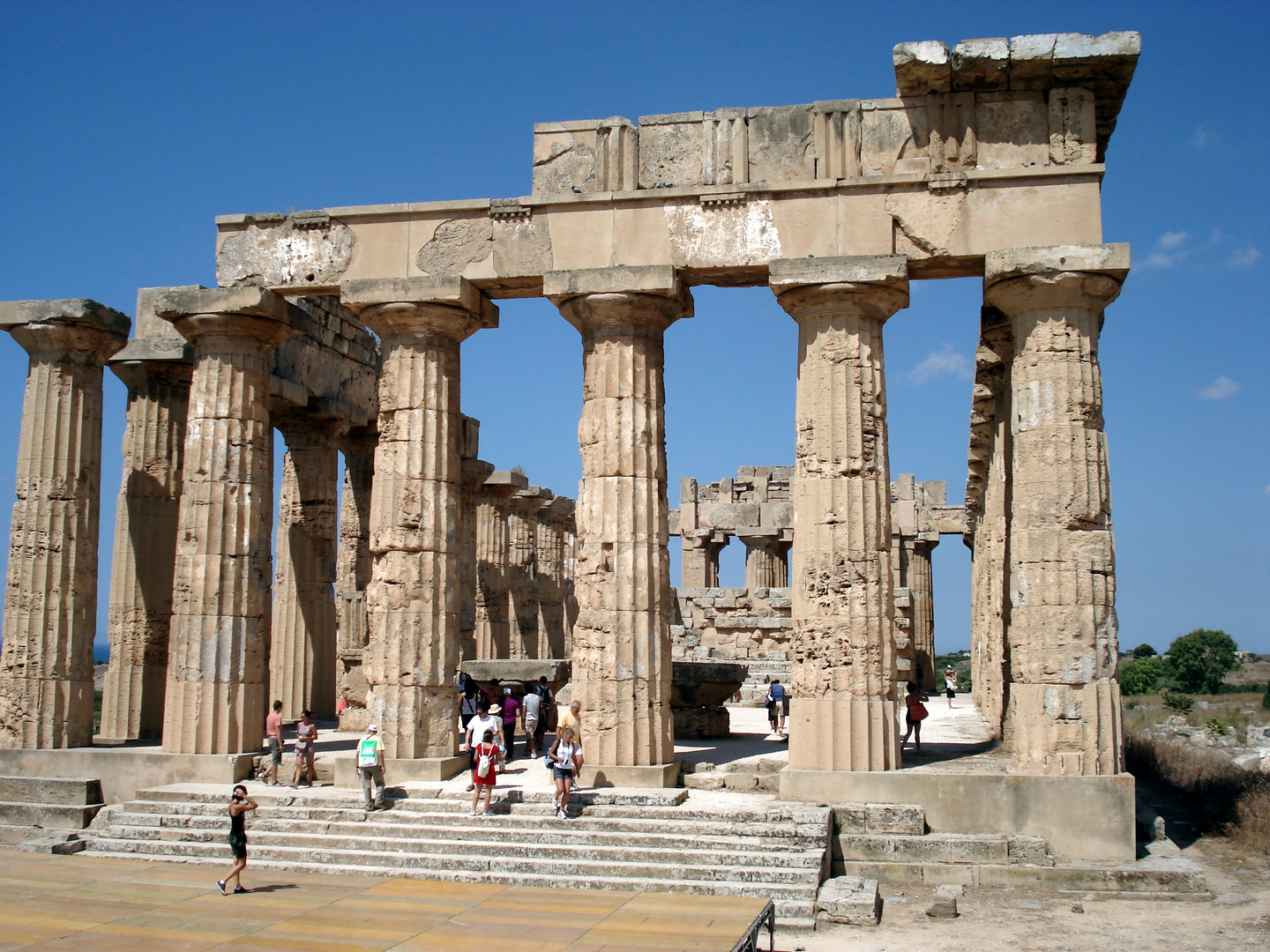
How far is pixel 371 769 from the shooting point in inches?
572

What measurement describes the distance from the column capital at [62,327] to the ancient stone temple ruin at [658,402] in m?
0.05

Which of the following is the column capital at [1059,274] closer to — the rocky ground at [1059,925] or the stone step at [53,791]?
the rocky ground at [1059,925]

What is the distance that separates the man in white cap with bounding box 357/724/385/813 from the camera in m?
14.5

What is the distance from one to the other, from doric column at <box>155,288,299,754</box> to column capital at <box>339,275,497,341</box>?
5.17 feet

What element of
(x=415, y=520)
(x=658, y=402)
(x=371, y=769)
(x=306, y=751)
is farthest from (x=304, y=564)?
(x=658, y=402)

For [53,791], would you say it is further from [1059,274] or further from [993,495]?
[993,495]

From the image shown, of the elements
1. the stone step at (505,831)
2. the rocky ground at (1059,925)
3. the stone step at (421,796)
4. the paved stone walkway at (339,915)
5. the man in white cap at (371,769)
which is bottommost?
the rocky ground at (1059,925)

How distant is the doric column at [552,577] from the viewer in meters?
34.0

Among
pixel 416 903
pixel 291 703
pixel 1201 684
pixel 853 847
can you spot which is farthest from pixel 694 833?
pixel 1201 684

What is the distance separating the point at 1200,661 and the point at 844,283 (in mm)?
48976

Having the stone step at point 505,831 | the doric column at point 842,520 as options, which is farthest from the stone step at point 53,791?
the doric column at point 842,520

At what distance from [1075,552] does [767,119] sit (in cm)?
688

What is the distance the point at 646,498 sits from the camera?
15625 millimetres

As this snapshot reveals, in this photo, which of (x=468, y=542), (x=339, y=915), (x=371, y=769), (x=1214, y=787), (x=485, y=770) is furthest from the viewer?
(x=468, y=542)
